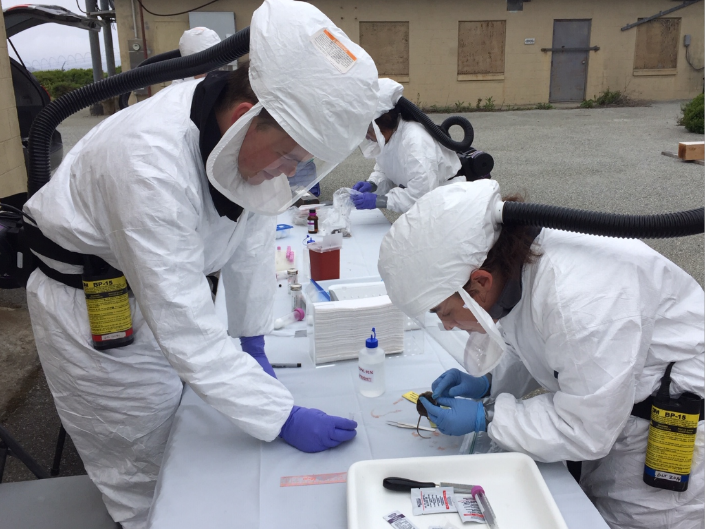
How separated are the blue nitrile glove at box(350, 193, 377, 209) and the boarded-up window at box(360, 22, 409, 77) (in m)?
10.1

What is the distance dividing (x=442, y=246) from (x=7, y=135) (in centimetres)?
413

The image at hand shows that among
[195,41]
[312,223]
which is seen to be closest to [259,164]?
[312,223]

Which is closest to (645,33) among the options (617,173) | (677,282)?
(617,173)

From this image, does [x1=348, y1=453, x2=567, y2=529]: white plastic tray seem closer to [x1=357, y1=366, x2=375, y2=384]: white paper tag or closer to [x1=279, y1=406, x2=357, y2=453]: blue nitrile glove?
[x1=279, y1=406, x2=357, y2=453]: blue nitrile glove

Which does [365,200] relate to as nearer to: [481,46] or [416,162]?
[416,162]

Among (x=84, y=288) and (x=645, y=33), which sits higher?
(x=645, y=33)

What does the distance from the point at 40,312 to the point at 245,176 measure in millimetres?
667

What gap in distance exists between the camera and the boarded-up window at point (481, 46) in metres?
13.3

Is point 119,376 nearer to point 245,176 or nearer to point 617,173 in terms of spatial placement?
point 245,176

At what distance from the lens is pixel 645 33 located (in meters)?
13.9

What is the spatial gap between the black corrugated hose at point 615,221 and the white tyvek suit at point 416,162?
2.28 metres

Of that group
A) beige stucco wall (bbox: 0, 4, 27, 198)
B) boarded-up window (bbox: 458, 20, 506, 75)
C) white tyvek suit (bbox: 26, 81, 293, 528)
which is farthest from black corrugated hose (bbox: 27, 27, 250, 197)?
boarded-up window (bbox: 458, 20, 506, 75)

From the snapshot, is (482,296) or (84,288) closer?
(482,296)

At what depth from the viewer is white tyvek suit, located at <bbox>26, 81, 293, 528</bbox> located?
1123 millimetres
